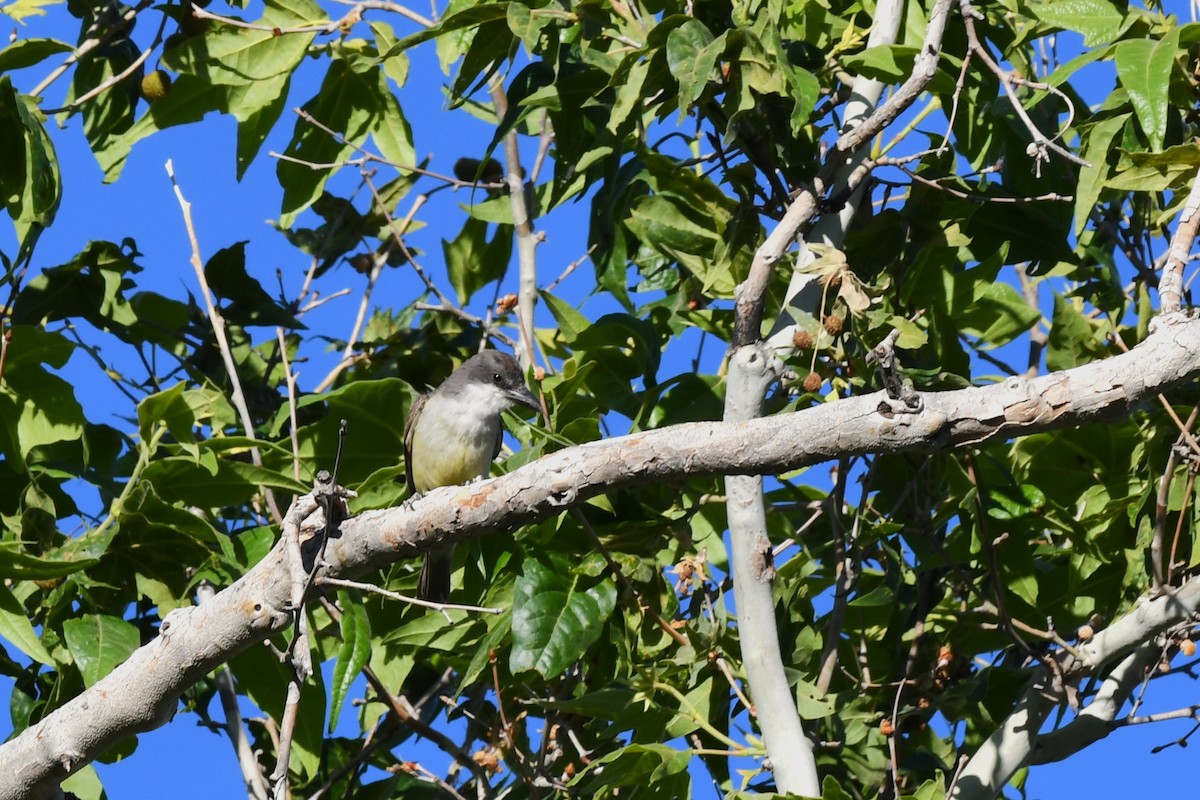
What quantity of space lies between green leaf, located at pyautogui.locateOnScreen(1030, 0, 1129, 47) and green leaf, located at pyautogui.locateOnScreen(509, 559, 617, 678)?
2397mm

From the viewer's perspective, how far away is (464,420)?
712cm

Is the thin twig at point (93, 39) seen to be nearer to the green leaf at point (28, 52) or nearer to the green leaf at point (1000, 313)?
the green leaf at point (28, 52)

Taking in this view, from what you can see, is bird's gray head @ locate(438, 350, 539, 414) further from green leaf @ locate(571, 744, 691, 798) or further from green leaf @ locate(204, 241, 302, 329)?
green leaf @ locate(571, 744, 691, 798)

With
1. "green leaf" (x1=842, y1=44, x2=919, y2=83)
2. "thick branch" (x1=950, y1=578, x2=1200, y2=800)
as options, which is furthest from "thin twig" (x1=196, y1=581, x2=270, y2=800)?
"green leaf" (x1=842, y1=44, x2=919, y2=83)

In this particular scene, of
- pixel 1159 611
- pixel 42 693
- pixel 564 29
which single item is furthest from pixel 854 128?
pixel 42 693

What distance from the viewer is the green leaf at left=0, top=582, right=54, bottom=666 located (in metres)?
4.59

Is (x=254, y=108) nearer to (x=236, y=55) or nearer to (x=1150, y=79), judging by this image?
(x=236, y=55)

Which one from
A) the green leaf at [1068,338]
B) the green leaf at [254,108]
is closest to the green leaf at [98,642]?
the green leaf at [254,108]

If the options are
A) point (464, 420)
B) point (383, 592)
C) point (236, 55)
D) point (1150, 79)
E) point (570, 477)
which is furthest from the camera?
point (464, 420)

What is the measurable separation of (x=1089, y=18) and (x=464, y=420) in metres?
3.43

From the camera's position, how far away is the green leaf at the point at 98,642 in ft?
15.7

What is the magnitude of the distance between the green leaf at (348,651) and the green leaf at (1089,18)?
301 cm

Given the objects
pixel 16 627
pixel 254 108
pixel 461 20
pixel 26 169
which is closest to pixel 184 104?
→ pixel 254 108

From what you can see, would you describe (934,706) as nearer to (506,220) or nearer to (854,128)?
A: (854,128)
